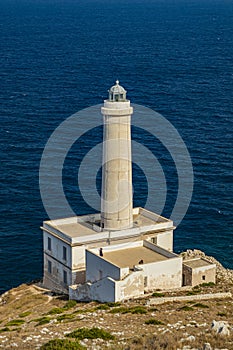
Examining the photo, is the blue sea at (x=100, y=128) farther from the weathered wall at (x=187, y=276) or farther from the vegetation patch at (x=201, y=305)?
the vegetation patch at (x=201, y=305)

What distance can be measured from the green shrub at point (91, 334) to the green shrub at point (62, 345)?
1.66 meters

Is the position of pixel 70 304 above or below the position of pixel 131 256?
below

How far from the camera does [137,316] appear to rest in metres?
43.7

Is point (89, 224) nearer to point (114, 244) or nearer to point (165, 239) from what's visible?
point (114, 244)

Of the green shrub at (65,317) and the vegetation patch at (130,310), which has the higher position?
the vegetation patch at (130,310)

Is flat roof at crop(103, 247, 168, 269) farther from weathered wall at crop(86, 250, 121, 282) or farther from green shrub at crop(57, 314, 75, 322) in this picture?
green shrub at crop(57, 314, 75, 322)

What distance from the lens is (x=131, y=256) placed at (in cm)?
5416

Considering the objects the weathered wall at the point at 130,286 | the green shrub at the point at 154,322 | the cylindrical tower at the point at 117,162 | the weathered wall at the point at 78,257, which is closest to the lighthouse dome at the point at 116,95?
the cylindrical tower at the point at 117,162

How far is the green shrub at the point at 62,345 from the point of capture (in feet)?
114

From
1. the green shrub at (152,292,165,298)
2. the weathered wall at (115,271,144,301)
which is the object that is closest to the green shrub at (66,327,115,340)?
the weathered wall at (115,271,144,301)

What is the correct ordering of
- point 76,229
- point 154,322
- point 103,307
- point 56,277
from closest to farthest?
1. point 154,322
2. point 103,307
3. point 76,229
4. point 56,277

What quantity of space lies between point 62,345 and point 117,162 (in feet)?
71.8

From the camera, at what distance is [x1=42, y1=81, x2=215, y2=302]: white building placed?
50875mm

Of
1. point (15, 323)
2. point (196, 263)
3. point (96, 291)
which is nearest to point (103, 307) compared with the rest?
point (96, 291)
